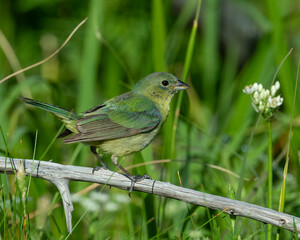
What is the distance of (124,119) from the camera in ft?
11.6

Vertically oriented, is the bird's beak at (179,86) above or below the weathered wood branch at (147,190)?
above

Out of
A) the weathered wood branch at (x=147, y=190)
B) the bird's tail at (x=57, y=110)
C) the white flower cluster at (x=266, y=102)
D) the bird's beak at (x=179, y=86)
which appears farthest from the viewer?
the bird's beak at (x=179, y=86)

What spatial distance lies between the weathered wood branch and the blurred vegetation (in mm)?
117

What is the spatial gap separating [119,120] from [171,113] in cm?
50

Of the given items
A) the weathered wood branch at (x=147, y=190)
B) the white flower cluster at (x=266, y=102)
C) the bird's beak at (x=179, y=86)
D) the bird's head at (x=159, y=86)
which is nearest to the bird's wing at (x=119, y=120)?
the bird's head at (x=159, y=86)

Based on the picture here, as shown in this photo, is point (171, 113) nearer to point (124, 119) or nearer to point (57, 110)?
point (124, 119)

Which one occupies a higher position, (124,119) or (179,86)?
(179,86)

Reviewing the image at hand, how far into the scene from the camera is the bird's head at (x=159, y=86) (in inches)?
151

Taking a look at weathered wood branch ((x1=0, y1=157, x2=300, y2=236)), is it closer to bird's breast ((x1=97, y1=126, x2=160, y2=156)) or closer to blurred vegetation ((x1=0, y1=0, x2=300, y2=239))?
blurred vegetation ((x1=0, y1=0, x2=300, y2=239))

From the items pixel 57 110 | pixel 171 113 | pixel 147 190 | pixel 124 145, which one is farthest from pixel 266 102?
pixel 57 110

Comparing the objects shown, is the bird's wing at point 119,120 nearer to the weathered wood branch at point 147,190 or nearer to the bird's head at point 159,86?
Answer: the bird's head at point 159,86

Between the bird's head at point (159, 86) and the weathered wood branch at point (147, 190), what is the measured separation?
3.70 ft

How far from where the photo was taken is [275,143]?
5.14 metres

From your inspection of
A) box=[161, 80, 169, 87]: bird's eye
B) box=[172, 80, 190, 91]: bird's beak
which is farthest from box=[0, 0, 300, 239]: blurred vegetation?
box=[161, 80, 169, 87]: bird's eye
